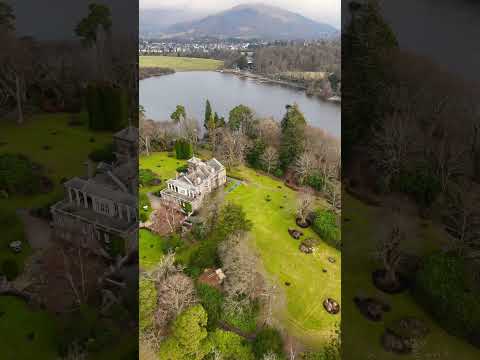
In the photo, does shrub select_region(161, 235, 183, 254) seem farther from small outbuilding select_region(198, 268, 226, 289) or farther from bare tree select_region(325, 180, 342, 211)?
bare tree select_region(325, 180, 342, 211)

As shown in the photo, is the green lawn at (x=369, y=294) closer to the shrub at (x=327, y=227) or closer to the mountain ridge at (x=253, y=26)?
the shrub at (x=327, y=227)

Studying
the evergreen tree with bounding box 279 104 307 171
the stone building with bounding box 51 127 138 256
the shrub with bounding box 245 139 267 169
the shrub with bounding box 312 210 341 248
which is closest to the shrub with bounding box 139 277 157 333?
the stone building with bounding box 51 127 138 256

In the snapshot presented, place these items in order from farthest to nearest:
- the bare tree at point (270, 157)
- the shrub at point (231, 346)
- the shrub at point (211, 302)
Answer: the bare tree at point (270, 157), the shrub at point (211, 302), the shrub at point (231, 346)

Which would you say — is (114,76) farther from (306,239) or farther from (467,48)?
(467,48)

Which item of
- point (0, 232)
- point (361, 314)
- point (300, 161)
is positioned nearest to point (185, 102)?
point (300, 161)

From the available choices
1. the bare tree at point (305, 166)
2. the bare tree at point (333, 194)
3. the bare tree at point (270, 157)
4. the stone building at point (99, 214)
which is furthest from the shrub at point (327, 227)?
the stone building at point (99, 214)
